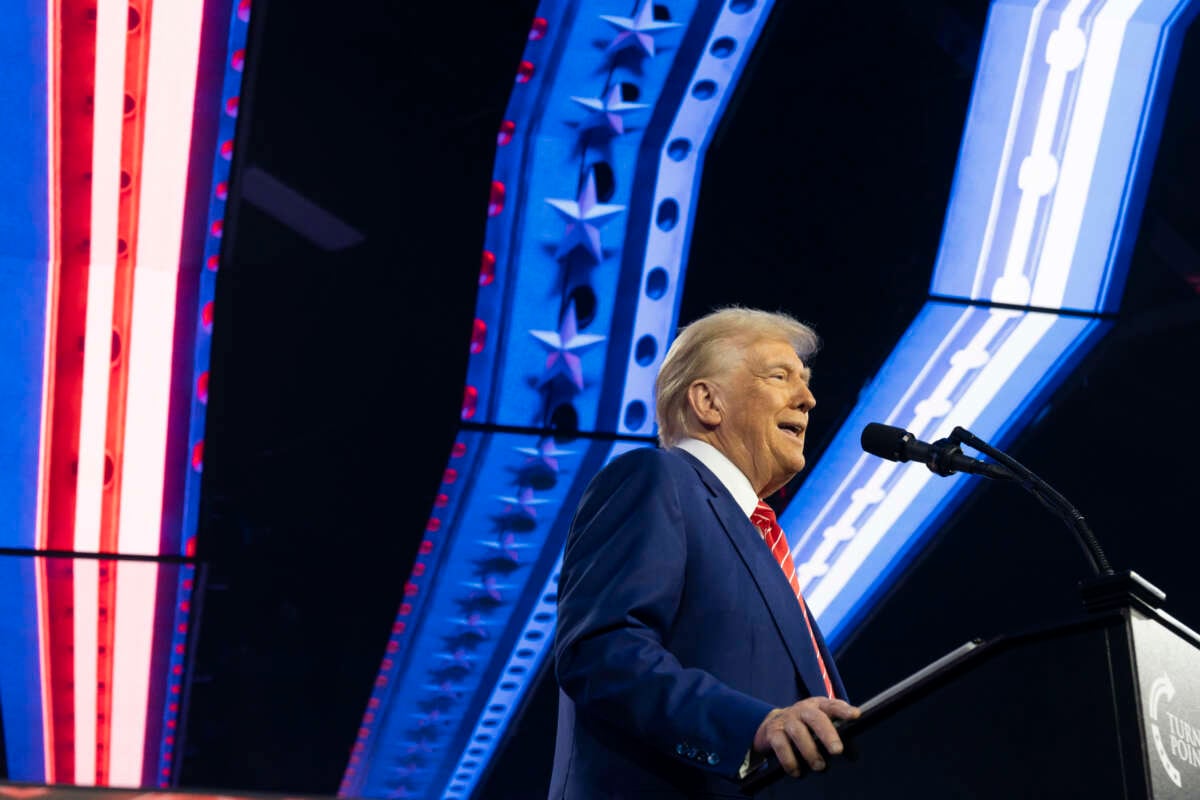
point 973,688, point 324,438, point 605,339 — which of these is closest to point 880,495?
point 605,339

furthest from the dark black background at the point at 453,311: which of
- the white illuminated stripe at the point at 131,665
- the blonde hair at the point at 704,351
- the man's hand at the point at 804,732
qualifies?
the man's hand at the point at 804,732

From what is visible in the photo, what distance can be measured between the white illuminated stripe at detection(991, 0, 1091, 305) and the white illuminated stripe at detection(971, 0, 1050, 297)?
4cm

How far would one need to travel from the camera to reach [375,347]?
10.4ft

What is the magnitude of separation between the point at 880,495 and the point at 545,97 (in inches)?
59.8

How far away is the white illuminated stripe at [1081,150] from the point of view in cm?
288

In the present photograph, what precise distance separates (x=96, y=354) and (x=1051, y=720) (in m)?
2.41

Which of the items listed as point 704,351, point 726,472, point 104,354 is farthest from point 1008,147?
point 104,354

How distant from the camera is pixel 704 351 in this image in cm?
193

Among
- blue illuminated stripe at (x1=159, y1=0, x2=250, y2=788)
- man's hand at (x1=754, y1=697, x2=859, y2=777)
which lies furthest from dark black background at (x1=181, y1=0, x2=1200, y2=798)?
man's hand at (x1=754, y1=697, x2=859, y2=777)

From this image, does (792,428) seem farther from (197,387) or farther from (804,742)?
(197,387)

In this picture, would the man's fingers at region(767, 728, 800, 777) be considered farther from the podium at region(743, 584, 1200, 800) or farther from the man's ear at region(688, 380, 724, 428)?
the man's ear at region(688, 380, 724, 428)

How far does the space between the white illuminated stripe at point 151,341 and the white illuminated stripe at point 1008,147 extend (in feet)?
5.55

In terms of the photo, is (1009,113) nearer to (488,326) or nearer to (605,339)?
(605,339)

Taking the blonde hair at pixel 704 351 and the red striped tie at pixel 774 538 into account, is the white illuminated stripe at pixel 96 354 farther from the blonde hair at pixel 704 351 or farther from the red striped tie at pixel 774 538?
the red striped tie at pixel 774 538
